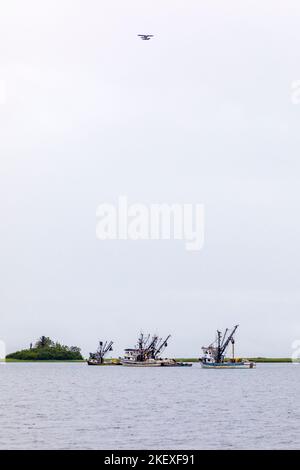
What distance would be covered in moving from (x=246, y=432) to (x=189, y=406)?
3466cm

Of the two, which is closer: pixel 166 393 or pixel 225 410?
pixel 225 410

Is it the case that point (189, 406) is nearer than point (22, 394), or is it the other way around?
point (189, 406)

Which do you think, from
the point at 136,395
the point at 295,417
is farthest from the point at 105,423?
the point at 136,395

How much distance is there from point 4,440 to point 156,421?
77.5 ft

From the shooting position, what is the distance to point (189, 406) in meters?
129
